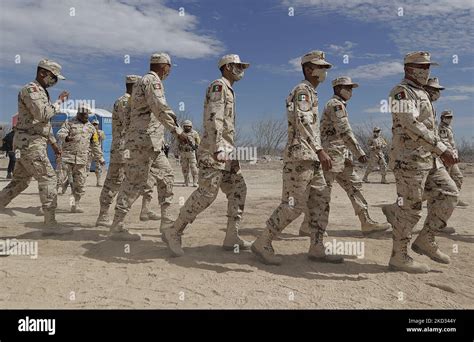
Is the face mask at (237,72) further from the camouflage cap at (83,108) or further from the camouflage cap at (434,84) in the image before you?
the camouflage cap at (83,108)

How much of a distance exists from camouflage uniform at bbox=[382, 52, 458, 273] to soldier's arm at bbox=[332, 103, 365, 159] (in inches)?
58.5

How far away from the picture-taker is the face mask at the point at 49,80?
5328 millimetres

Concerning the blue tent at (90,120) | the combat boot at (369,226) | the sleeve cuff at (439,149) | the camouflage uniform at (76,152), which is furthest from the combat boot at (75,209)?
the blue tent at (90,120)

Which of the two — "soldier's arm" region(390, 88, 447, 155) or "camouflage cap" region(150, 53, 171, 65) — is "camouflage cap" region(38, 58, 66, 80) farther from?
"soldier's arm" region(390, 88, 447, 155)

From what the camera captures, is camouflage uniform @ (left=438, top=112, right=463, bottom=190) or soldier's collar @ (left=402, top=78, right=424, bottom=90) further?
camouflage uniform @ (left=438, top=112, right=463, bottom=190)

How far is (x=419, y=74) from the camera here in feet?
13.5

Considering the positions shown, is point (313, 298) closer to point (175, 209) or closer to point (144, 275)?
point (144, 275)

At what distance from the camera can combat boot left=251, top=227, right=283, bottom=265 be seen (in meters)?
4.28

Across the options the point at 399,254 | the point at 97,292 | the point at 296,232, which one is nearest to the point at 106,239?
the point at 97,292

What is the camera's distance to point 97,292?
137 inches

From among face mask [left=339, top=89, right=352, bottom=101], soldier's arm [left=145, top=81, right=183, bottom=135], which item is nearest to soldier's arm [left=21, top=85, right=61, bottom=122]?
soldier's arm [left=145, top=81, right=183, bottom=135]

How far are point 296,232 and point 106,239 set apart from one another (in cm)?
265

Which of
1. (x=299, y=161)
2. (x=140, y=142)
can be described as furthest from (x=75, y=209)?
(x=299, y=161)

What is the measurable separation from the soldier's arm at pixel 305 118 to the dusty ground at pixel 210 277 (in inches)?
52.0
